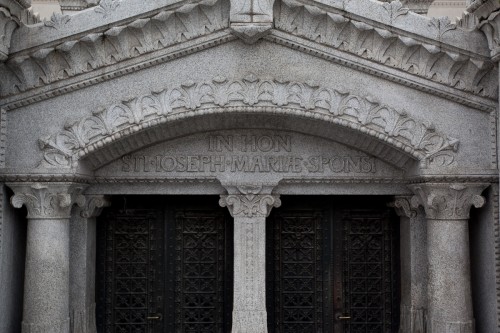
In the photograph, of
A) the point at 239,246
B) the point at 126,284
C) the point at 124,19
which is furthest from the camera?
the point at 126,284

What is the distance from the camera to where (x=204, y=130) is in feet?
31.2

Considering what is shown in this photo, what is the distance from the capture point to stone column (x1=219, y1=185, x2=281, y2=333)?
30.0 feet

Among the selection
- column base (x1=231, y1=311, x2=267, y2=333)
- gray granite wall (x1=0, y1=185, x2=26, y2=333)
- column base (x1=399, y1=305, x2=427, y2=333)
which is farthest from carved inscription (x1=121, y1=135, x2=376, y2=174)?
column base (x1=399, y1=305, x2=427, y2=333)

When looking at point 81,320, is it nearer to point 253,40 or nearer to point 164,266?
point 164,266

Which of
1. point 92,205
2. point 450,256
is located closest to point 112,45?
point 92,205

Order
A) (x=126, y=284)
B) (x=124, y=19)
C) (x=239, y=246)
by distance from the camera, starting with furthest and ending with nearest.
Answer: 1. (x=126, y=284)
2. (x=239, y=246)
3. (x=124, y=19)

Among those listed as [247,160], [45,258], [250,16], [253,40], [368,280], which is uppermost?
[250,16]

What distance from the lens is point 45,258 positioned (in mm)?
8656

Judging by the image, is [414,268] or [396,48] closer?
[396,48]

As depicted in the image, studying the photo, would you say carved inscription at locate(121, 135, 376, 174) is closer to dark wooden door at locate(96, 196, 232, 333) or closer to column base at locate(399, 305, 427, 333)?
dark wooden door at locate(96, 196, 232, 333)

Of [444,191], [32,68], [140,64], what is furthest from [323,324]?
[32,68]

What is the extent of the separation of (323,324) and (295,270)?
3.11 ft

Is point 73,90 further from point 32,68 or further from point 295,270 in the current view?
point 295,270

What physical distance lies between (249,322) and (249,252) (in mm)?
986
